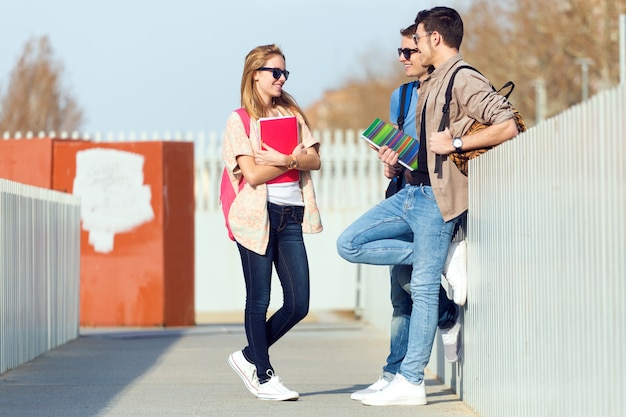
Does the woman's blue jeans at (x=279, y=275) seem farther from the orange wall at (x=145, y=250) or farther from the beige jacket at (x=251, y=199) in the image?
the orange wall at (x=145, y=250)

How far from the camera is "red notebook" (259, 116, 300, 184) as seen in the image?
765cm

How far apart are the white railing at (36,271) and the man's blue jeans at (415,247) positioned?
269 cm

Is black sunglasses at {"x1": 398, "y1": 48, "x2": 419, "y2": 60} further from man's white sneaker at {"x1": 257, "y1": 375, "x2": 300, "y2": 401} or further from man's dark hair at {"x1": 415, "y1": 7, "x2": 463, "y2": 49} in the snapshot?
man's white sneaker at {"x1": 257, "y1": 375, "x2": 300, "y2": 401}

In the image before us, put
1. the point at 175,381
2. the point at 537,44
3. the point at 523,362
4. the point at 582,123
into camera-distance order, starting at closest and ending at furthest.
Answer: the point at 582,123 < the point at 523,362 < the point at 175,381 < the point at 537,44

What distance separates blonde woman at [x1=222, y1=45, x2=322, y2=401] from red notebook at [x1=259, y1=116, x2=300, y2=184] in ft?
0.13

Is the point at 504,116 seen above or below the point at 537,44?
below

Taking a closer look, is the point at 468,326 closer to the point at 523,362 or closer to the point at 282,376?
the point at 523,362

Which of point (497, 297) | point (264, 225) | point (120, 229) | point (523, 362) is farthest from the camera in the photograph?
point (120, 229)

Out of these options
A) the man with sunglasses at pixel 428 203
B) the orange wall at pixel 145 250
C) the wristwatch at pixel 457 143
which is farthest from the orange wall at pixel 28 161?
the wristwatch at pixel 457 143

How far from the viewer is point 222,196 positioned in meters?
7.88

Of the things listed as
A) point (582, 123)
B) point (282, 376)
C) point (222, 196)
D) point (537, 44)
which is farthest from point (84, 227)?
point (537, 44)

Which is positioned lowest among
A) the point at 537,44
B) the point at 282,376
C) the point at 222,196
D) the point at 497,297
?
the point at 282,376

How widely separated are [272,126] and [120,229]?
29.3 ft

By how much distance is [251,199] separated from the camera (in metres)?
7.56
